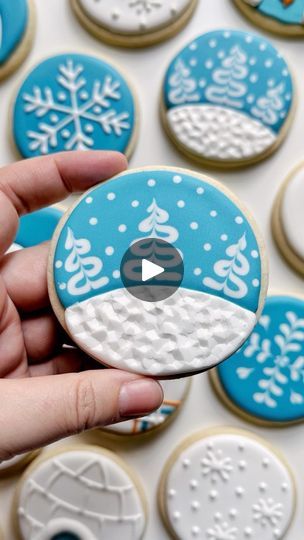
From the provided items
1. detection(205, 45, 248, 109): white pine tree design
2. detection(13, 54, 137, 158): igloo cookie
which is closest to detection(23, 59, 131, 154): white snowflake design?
detection(13, 54, 137, 158): igloo cookie

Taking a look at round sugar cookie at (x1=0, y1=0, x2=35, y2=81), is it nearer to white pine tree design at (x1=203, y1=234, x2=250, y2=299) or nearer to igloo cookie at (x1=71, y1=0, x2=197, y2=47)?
igloo cookie at (x1=71, y1=0, x2=197, y2=47)

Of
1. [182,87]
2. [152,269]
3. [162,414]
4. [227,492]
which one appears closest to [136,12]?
[182,87]

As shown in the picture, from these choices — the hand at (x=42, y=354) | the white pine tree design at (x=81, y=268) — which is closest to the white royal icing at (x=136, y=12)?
the hand at (x=42, y=354)

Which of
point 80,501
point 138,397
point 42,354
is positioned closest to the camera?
point 138,397

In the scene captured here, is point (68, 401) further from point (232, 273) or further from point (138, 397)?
point (232, 273)

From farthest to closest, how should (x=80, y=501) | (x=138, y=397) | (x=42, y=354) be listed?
(x=80, y=501), (x=42, y=354), (x=138, y=397)

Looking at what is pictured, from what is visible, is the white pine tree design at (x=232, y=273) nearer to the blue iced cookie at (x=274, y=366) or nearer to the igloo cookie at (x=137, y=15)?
the blue iced cookie at (x=274, y=366)
